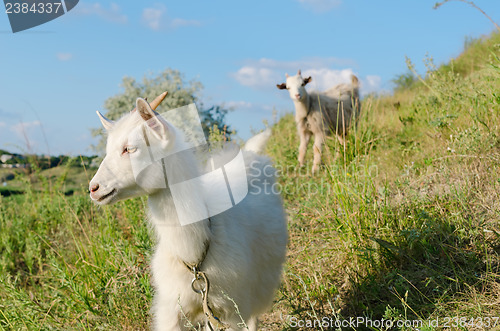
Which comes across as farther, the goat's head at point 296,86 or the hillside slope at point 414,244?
the goat's head at point 296,86

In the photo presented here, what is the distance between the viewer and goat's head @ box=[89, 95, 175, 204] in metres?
2.38

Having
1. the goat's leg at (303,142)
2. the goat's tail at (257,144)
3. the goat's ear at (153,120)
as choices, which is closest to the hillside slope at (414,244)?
the goat's tail at (257,144)

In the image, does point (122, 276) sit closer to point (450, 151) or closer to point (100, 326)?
point (100, 326)

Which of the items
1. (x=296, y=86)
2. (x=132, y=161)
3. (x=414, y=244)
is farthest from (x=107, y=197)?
(x=296, y=86)

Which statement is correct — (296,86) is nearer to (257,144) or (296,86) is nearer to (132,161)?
(257,144)

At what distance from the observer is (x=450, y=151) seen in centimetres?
481

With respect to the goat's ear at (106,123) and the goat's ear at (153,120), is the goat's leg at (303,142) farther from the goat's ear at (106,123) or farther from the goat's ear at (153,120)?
the goat's ear at (153,120)

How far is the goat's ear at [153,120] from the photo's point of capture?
89.0 inches

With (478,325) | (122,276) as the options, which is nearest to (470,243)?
(478,325)

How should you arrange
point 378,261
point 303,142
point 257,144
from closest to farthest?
1. point 378,261
2. point 257,144
3. point 303,142

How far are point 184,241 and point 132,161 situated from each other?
23.2 inches

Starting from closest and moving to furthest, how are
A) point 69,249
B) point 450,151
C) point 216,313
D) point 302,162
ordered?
point 216,313 < point 450,151 < point 69,249 < point 302,162

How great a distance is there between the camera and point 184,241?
8.52ft

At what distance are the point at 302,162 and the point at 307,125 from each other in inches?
34.9
